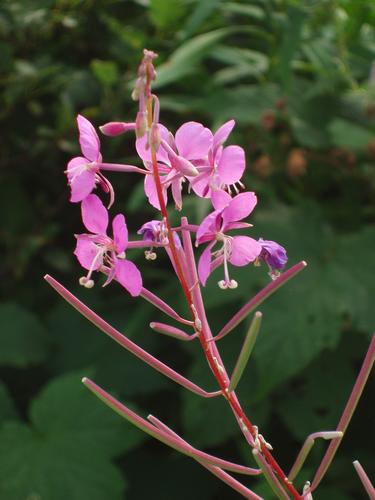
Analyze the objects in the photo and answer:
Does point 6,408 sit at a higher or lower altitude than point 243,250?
lower

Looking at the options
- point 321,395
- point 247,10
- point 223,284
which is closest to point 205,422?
point 321,395

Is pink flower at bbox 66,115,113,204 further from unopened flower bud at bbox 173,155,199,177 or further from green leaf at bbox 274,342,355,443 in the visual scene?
green leaf at bbox 274,342,355,443

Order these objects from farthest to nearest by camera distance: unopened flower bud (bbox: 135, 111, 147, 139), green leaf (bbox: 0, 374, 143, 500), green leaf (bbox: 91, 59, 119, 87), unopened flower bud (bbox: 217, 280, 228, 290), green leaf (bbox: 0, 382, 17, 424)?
green leaf (bbox: 91, 59, 119, 87) < green leaf (bbox: 0, 382, 17, 424) < green leaf (bbox: 0, 374, 143, 500) < unopened flower bud (bbox: 217, 280, 228, 290) < unopened flower bud (bbox: 135, 111, 147, 139)

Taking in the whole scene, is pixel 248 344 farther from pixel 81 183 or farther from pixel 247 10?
pixel 247 10

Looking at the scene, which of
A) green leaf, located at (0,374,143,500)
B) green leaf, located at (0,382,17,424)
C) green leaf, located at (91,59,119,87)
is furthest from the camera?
green leaf, located at (91,59,119,87)

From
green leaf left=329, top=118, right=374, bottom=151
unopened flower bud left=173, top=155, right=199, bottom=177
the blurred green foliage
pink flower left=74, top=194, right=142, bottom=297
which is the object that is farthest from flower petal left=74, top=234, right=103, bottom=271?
green leaf left=329, top=118, right=374, bottom=151

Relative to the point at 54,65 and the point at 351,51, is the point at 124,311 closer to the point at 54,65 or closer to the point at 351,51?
the point at 54,65

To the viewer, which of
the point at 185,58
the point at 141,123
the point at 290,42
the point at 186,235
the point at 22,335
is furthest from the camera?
the point at 22,335
